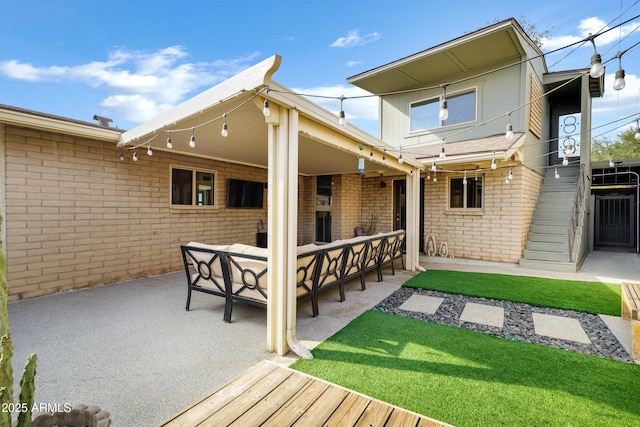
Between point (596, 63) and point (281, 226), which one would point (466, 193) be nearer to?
point (596, 63)

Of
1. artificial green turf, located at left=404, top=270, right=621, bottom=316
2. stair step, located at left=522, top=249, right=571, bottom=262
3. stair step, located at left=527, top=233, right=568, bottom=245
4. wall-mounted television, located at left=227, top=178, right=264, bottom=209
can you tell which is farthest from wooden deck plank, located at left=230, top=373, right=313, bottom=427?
stair step, located at left=527, top=233, right=568, bottom=245

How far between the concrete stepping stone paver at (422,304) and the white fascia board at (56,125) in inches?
216

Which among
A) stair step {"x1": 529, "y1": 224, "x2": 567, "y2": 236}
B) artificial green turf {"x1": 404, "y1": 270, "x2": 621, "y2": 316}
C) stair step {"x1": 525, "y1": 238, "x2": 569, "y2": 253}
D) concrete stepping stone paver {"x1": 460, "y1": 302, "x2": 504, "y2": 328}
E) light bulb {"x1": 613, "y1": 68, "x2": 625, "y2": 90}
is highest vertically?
light bulb {"x1": 613, "y1": 68, "x2": 625, "y2": 90}

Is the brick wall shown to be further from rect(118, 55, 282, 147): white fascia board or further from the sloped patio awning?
rect(118, 55, 282, 147): white fascia board

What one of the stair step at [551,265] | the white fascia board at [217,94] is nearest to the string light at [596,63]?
the white fascia board at [217,94]

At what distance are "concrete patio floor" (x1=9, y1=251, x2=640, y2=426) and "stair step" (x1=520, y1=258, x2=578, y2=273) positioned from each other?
13.2ft

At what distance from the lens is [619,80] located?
6.65 feet

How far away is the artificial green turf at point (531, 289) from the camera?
4285 millimetres

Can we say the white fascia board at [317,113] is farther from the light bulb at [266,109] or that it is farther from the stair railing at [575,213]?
the stair railing at [575,213]

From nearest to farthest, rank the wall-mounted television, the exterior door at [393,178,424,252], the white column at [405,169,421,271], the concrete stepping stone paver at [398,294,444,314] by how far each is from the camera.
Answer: the concrete stepping stone paver at [398,294,444,314]
the white column at [405,169,421,271]
the wall-mounted television
the exterior door at [393,178,424,252]

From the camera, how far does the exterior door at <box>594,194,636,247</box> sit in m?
9.77

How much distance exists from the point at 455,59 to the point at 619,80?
6.67m

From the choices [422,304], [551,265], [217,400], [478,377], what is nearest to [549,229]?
[551,265]

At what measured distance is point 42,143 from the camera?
4457 millimetres
